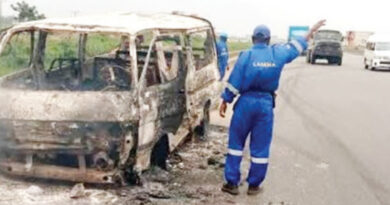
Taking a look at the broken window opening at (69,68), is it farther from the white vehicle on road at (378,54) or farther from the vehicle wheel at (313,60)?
the vehicle wheel at (313,60)

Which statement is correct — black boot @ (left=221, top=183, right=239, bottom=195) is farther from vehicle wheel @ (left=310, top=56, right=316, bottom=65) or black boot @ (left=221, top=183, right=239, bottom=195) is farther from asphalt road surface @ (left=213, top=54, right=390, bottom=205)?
vehicle wheel @ (left=310, top=56, right=316, bottom=65)

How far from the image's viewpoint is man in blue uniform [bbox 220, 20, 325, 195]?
6.78 m

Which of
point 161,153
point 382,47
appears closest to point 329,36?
point 382,47

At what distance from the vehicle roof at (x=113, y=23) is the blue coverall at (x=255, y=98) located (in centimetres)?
122

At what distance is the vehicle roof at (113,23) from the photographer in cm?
710

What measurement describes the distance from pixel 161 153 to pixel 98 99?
1.27 m

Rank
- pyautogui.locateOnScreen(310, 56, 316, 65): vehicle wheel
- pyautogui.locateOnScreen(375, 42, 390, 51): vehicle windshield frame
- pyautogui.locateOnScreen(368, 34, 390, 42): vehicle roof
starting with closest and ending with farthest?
1. pyautogui.locateOnScreen(375, 42, 390, 51): vehicle windshield frame
2. pyautogui.locateOnScreen(368, 34, 390, 42): vehicle roof
3. pyautogui.locateOnScreen(310, 56, 316, 65): vehicle wheel

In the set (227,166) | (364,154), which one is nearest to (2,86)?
(227,166)

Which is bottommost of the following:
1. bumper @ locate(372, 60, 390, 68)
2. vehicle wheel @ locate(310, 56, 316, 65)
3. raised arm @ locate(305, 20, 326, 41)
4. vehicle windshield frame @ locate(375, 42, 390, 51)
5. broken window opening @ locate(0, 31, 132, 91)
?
vehicle wheel @ locate(310, 56, 316, 65)

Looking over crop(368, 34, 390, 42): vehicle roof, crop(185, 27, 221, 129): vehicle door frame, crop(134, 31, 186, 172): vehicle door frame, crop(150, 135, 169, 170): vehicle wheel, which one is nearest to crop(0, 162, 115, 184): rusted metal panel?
crop(134, 31, 186, 172): vehicle door frame

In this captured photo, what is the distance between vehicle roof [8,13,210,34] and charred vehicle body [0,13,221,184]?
0.4 inches

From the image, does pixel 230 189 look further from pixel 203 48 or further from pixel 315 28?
pixel 203 48

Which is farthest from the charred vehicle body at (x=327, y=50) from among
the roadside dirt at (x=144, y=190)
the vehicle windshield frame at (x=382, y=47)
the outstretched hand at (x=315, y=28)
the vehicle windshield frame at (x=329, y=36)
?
the roadside dirt at (x=144, y=190)

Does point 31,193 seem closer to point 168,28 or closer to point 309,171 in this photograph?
point 168,28
